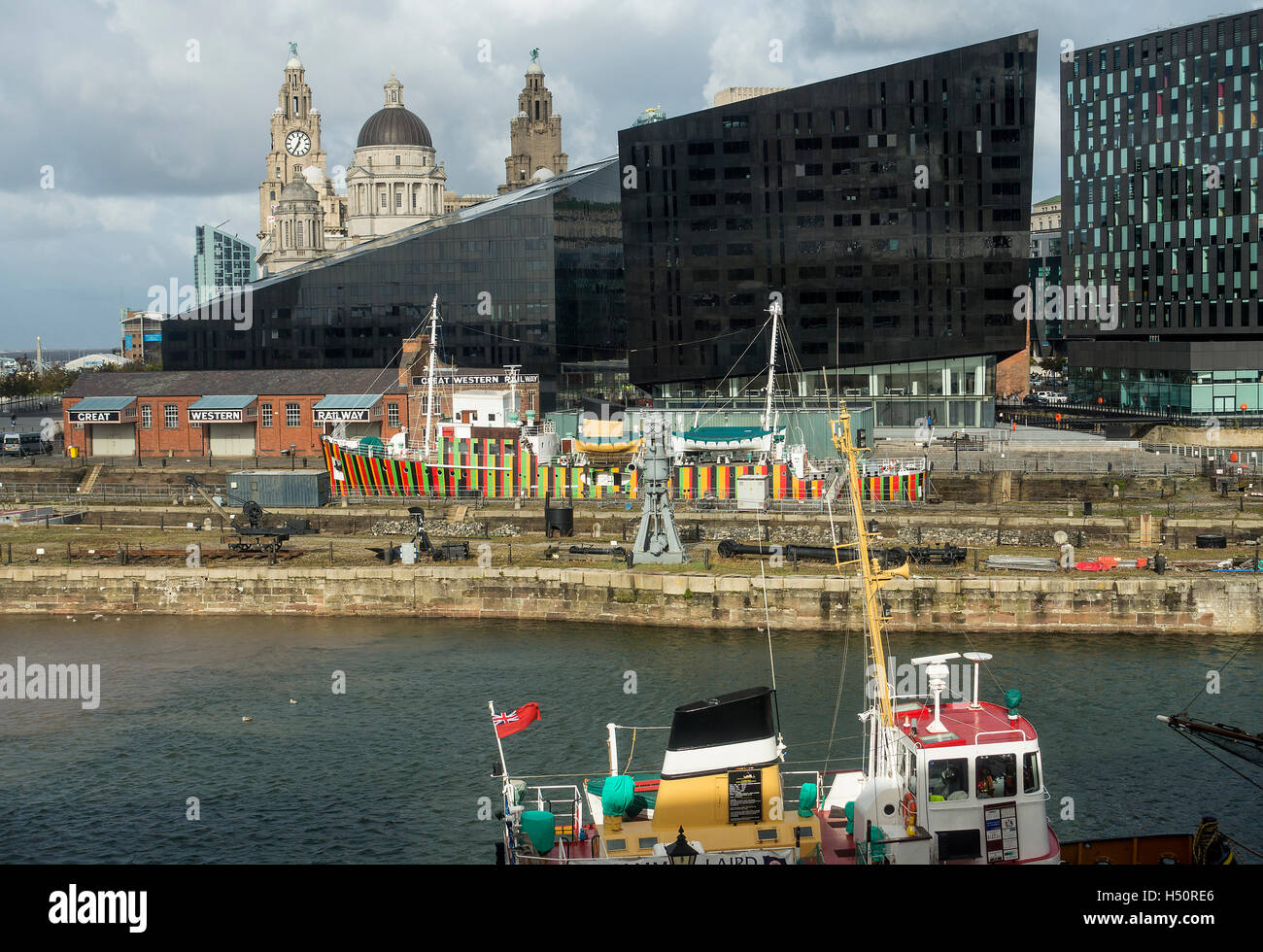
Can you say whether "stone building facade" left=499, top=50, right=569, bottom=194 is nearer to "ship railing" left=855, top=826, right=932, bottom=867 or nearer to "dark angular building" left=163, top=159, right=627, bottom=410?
"dark angular building" left=163, top=159, right=627, bottom=410

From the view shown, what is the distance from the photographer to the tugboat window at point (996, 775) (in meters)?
17.8

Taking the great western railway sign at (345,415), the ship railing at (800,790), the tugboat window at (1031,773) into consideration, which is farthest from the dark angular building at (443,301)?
the tugboat window at (1031,773)

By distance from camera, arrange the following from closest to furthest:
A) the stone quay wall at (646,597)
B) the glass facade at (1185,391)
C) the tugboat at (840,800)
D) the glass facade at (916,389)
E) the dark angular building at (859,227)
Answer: the tugboat at (840,800) → the stone quay wall at (646,597) → the dark angular building at (859,227) → the glass facade at (916,389) → the glass facade at (1185,391)

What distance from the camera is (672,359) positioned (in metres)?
80.5

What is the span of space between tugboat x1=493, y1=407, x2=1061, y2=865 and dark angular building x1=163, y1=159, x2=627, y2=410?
6966cm

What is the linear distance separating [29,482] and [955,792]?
64775 millimetres

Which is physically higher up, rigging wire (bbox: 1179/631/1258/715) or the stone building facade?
the stone building facade

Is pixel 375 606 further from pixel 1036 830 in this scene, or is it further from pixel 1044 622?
pixel 1036 830

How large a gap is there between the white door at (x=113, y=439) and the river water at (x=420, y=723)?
38989 mm

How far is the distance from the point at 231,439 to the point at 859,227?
40073 mm

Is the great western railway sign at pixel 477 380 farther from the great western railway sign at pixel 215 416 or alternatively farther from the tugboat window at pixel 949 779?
the tugboat window at pixel 949 779

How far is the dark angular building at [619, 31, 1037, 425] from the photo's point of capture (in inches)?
2980

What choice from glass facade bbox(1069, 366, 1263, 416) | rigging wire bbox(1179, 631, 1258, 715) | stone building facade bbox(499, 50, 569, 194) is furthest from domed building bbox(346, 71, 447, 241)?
rigging wire bbox(1179, 631, 1258, 715)
